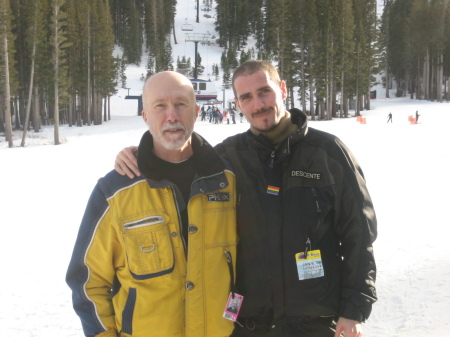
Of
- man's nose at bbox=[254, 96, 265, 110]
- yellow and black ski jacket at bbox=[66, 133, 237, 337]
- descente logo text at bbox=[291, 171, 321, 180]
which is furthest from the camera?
man's nose at bbox=[254, 96, 265, 110]

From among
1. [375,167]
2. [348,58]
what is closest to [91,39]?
[348,58]

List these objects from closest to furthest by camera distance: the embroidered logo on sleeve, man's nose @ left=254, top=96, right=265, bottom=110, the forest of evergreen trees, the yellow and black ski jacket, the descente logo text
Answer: the yellow and black ski jacket < the embroidered logo on sleeve < the descente logo text < man's nose @ left=254, top=96, right=265, bottom=110 < the forest of evergreen trees

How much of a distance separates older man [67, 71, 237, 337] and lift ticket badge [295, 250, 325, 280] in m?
0.36

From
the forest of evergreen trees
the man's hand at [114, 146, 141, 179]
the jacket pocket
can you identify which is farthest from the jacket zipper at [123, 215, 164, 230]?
the forest of evergreen trees

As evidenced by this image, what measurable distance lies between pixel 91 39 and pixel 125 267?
43957 millimetres

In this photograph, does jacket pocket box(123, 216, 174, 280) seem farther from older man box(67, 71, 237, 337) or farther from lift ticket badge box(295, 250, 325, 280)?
lift ticket badge box(295, 250, 325, 280)

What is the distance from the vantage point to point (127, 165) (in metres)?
2.32

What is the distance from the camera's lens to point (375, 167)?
12062mm

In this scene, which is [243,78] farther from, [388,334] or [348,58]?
[348,58]

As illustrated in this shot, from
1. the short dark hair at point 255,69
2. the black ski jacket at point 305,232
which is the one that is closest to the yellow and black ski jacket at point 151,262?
the black ski jacket at point 305,232

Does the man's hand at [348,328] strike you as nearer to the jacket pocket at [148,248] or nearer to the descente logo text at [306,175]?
the descente logo text at [306,175]

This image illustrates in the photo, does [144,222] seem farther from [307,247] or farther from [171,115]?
[307,247]

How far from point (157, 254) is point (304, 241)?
777 millimetres

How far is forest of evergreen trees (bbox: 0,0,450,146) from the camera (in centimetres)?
2958
